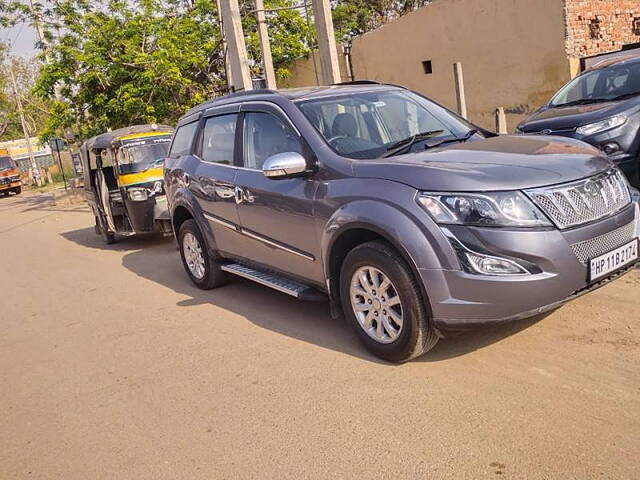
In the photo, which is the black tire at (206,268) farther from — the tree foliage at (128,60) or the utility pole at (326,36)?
the tree foliage at (128,60)

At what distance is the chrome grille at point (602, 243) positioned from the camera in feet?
11.2

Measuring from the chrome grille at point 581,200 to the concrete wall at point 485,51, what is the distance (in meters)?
9.71

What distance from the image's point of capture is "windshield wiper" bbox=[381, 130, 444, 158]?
13.8 ft

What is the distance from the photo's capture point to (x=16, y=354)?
5.36m

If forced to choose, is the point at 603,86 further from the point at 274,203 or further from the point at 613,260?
the point at 274,203

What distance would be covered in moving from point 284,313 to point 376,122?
1.81 metres

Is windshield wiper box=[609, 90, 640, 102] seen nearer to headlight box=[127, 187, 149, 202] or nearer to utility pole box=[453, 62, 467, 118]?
utility pole box=[453, 62, 467, 118]

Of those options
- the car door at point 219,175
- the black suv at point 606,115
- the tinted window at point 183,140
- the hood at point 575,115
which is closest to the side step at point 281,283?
the car door at point 219,175

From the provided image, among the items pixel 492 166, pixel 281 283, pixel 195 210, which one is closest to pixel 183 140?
pixel 195 210

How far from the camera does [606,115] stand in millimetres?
6570

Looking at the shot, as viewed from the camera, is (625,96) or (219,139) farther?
(625,96)

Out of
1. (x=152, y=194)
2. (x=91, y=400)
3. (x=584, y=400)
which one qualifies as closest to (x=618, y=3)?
(x=152, y=194)

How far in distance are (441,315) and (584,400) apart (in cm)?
84

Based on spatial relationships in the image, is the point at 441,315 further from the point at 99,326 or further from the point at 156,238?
the point at 156,238
